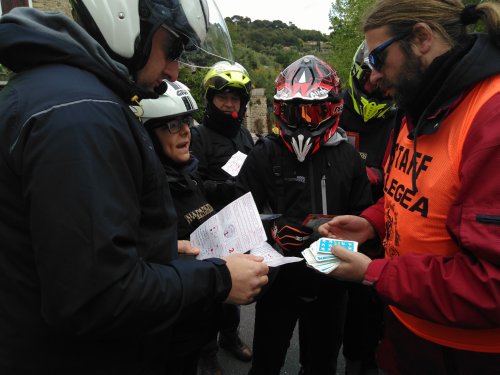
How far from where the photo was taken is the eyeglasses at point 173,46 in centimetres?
127

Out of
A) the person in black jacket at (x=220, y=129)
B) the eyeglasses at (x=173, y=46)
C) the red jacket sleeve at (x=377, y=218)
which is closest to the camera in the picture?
the eyeglasses at (x=173, y=46)

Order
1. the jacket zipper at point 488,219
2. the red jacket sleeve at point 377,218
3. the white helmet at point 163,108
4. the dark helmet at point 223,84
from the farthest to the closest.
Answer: the dark helmet at point 223,84, the white helmet at point 163,108, the red jacket sleeve at point 377,218, the jacket zipper at point 488,219

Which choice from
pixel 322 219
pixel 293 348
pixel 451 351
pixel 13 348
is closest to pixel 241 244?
pixel 322 219

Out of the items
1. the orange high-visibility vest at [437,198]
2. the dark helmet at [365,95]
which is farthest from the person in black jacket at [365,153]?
the orange high-visibility vest at [437,198]

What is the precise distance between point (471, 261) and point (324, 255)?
60cm

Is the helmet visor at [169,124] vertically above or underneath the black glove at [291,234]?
above

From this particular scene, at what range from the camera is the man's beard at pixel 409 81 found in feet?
4.99

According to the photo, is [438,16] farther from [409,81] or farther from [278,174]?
[278,174]

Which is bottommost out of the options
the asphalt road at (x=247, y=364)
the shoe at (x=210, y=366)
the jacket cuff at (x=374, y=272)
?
the asphalt road at (x=247, y=364)

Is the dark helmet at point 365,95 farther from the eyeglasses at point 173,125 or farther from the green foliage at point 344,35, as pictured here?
the green foliage at point 344,35

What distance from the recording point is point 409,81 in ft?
5.09

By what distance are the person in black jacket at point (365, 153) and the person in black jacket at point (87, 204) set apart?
1.82 meters

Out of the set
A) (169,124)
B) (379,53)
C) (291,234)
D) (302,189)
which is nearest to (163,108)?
(169,124)

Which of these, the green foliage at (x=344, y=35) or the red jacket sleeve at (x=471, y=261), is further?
the green foliage at (x=344, y=35)
